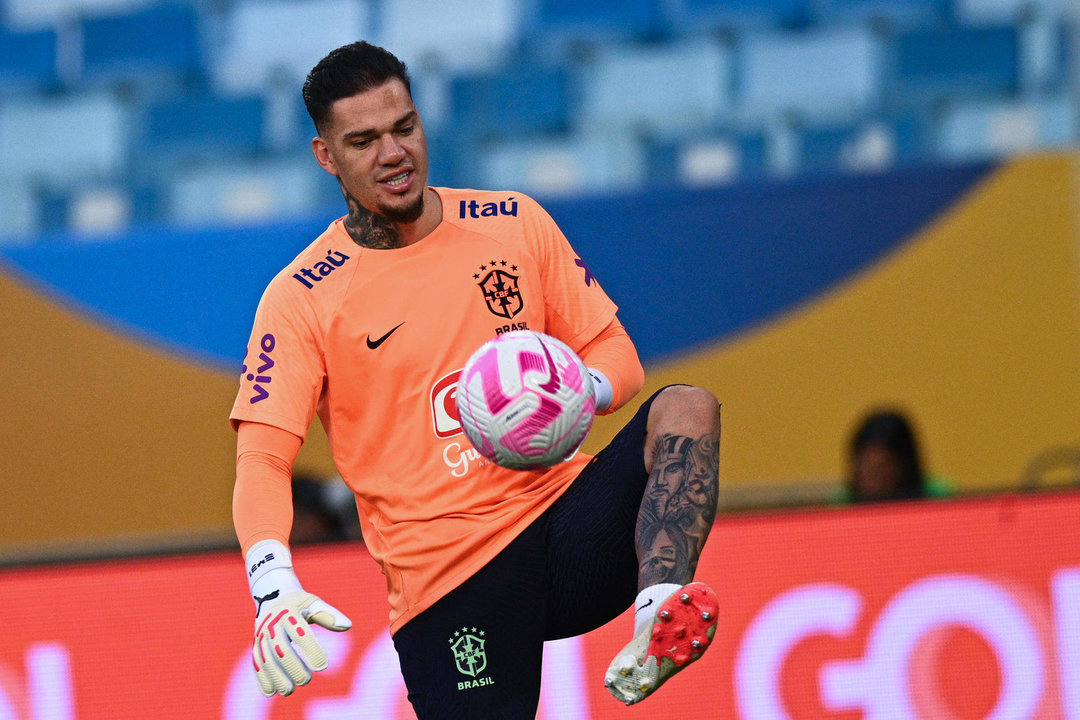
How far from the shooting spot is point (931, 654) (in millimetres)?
4215

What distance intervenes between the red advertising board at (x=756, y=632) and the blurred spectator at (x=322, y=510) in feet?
3.26

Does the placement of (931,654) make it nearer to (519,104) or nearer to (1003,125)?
(1003,125)

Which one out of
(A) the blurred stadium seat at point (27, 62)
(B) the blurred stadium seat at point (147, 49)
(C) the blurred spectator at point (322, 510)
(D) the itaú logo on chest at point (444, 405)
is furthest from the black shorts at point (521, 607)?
(A) the blurred stadium seat at point (27, 62)

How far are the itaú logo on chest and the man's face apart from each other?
0.43m

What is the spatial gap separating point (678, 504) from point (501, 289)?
747mm

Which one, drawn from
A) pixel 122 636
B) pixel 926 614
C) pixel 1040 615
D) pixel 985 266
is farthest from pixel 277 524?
pixel 985 266

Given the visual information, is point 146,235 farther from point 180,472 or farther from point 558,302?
point 558,302

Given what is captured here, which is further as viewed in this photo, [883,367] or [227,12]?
[227,12]

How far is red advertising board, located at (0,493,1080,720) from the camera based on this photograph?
13.8ft

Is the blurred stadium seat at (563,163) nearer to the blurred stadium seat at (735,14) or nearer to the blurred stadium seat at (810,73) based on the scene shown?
the blurred stadium seat at (810,73)

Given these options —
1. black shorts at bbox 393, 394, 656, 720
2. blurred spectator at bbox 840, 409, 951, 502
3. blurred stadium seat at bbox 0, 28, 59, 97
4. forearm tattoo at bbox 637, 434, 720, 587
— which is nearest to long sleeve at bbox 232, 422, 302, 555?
→ black shorts at bbox 393, 394, 656, 720

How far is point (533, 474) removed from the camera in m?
3.25

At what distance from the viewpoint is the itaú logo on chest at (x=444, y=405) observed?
320 cm

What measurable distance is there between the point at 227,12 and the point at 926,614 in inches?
223
